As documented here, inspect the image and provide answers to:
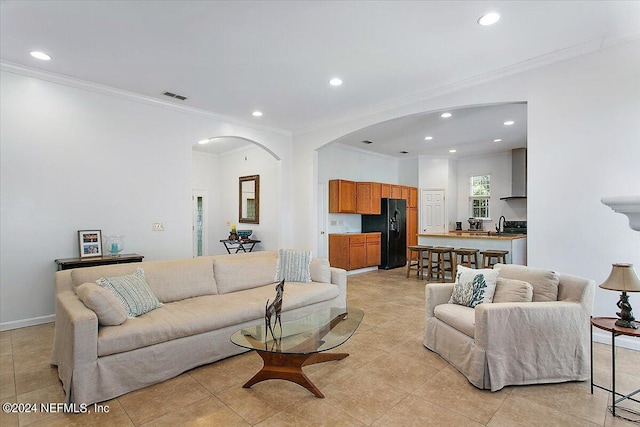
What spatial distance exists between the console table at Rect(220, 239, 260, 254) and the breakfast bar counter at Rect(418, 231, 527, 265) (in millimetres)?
4001

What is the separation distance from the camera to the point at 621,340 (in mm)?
3203

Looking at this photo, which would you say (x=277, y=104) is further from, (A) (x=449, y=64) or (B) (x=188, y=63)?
(A) (x=449, y=64)

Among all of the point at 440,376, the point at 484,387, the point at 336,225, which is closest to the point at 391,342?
the point at 440,376

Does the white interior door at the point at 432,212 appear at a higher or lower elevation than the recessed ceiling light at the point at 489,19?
lower

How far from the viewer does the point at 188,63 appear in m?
3.66

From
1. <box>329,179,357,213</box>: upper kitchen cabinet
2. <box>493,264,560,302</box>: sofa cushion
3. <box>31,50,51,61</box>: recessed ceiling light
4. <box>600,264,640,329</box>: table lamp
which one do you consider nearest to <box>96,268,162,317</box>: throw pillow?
<box>31,50,51,61</box>: recessed ceiling light

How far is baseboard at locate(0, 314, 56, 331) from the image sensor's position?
369 centimetres

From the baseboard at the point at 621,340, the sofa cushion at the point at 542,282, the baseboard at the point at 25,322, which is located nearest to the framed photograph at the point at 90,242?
the baseboard at the point at 25,322

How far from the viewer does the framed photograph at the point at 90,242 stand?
162 inches

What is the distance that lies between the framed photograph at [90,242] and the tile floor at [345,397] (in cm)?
126

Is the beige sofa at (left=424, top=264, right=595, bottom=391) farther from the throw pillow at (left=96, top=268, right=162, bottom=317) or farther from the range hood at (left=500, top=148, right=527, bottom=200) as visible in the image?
the range hood at (left=500, top=148, right=527, bottom=200)

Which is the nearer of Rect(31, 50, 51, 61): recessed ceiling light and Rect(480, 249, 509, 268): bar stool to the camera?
Rect(31, 50, 51, 61): recessed ceiling light

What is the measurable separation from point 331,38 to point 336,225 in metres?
4.92

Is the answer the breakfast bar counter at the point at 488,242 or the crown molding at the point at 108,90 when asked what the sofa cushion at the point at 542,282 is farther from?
the crown molding at the point at 108,90
